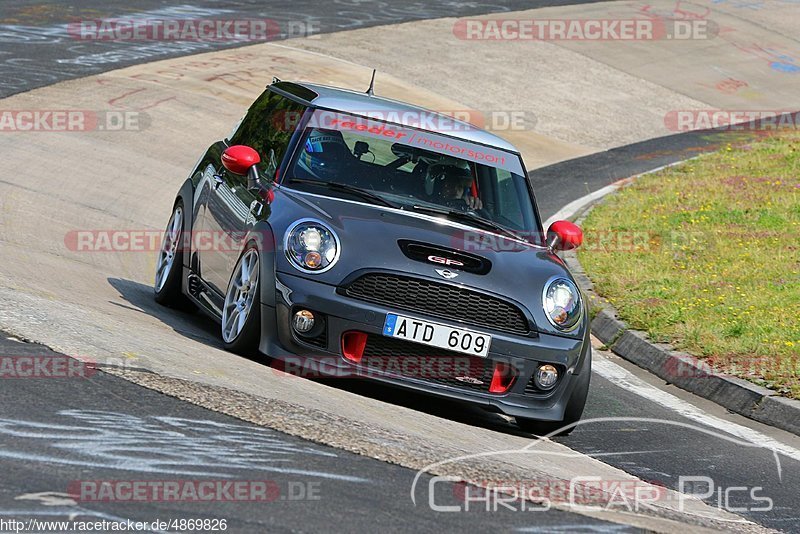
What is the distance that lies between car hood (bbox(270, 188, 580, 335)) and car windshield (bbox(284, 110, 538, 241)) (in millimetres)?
206

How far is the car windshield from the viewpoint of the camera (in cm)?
777

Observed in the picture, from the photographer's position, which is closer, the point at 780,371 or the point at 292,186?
the point at 292,186

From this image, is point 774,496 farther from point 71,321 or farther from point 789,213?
point 789,213

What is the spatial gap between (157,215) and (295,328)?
6.63 meters

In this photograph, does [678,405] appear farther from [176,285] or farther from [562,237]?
[176,285]

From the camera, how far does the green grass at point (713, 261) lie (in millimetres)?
9477

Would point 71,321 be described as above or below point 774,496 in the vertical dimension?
above

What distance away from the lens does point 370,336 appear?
684 cm

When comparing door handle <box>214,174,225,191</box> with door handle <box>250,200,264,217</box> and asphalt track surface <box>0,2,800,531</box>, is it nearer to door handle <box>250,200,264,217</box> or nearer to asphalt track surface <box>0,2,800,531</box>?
door handle <box>250,200,264,217</box>

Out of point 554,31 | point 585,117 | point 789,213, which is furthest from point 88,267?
point 554,31

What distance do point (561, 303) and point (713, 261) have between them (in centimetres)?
560

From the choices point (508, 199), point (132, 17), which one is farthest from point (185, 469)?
point (132, 17)

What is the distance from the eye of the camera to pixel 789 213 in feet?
49.1

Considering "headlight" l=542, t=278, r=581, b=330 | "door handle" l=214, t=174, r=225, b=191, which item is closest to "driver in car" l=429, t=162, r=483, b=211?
"headlight" l=542, t=278, r=581, b=330
